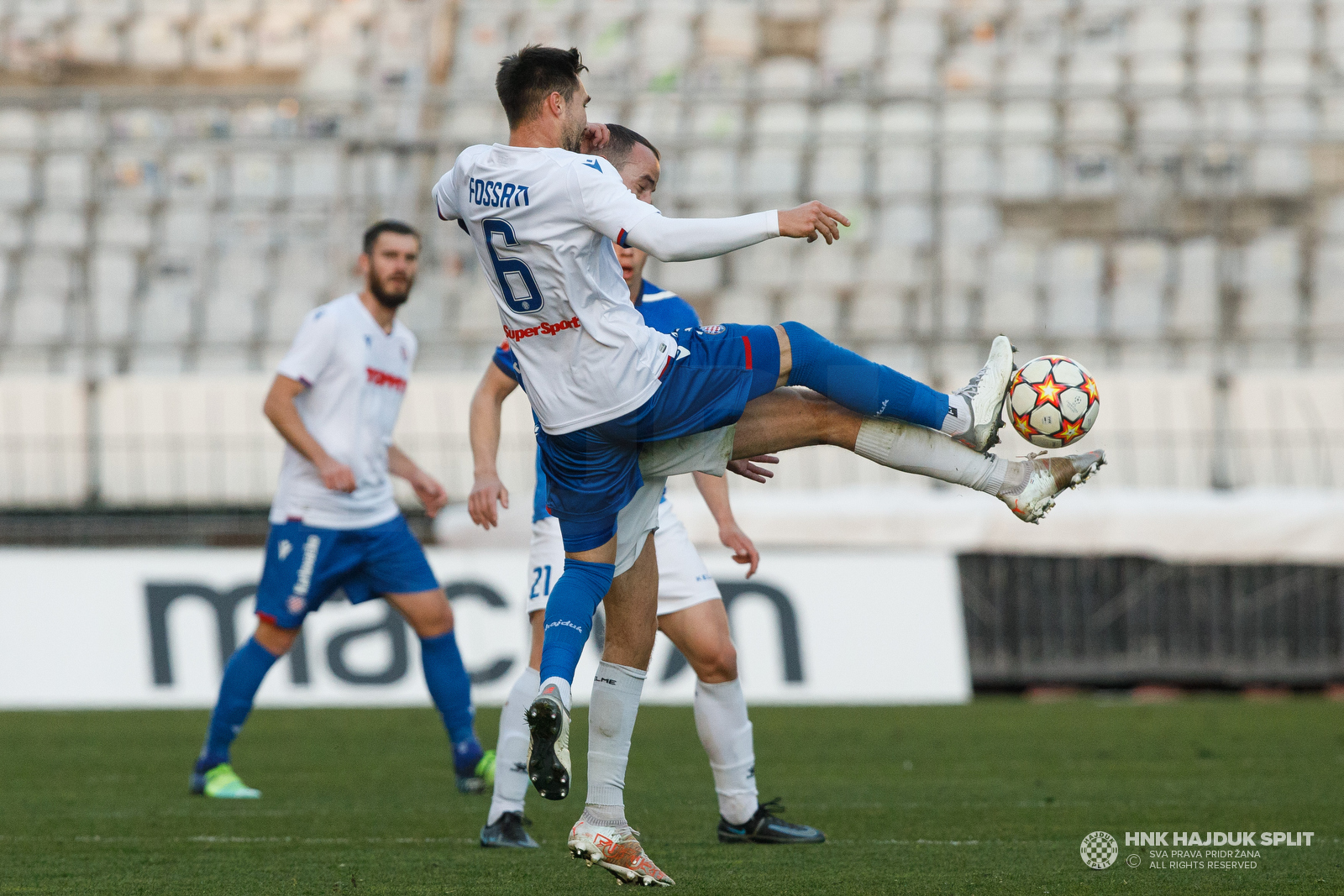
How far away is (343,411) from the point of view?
294 inches

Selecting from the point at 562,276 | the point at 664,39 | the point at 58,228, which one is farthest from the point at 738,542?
the point at 664,39

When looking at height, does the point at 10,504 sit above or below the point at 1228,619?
above

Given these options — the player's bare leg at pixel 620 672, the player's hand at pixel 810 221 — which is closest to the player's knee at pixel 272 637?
the player's bare leg at pixel 620 672

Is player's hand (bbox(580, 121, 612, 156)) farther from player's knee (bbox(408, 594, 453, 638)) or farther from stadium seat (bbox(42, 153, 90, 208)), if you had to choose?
stadium seat (bbox(42, 153, 90, 208))

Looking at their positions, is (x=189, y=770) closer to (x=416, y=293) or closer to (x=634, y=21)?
(x=416, y=293)

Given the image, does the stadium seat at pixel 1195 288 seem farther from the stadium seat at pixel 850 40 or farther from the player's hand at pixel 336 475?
the player's hand at pixel 336 475

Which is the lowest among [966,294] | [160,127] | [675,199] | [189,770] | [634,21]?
[189,770]

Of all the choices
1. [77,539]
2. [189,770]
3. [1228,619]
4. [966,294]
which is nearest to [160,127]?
[77,539]

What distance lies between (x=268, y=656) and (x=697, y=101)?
855 cm

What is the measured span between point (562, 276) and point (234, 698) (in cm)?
364

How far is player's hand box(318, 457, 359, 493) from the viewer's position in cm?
708

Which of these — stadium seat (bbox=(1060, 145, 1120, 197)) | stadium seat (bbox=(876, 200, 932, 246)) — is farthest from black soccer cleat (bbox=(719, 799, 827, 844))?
stadium seat (bbox=(1060, 145, 1120, 197))

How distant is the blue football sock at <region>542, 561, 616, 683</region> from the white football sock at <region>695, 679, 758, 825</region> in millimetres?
1196

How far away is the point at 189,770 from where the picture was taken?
Result: 25.8 feet
